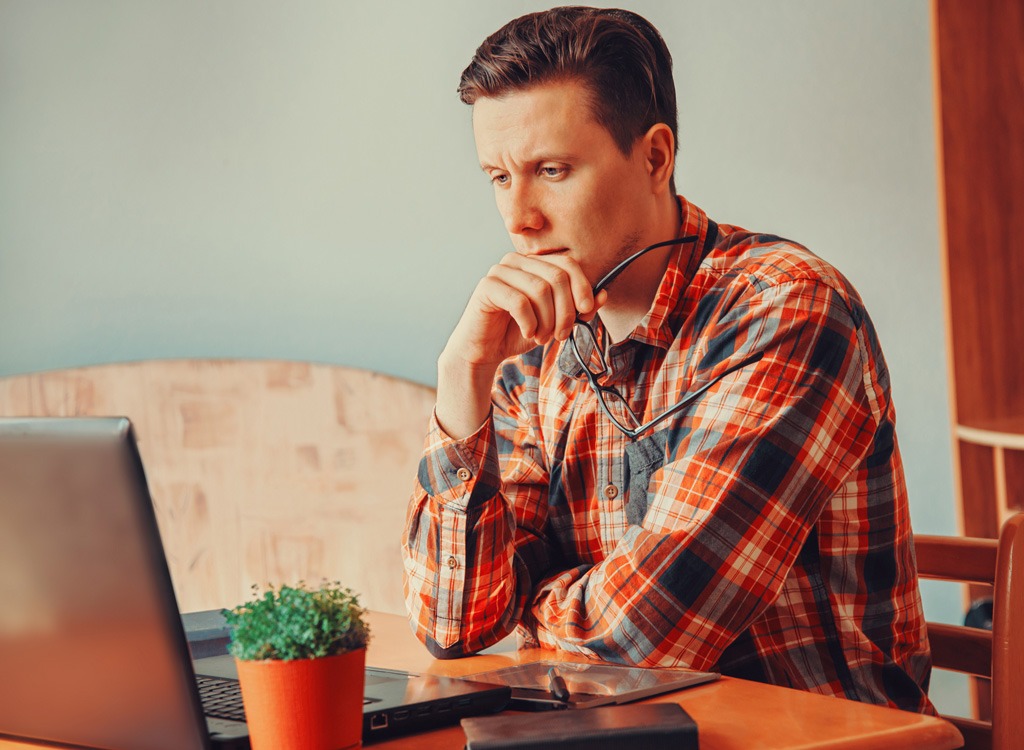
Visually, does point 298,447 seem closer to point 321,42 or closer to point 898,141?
point 321,42

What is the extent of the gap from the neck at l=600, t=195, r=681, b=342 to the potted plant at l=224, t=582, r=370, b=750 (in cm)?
67

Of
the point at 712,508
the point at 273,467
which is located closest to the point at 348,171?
the point at 273,467

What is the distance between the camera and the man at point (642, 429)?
101cm

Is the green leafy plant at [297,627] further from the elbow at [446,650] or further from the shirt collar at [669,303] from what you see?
the shirt collar at [669,303]

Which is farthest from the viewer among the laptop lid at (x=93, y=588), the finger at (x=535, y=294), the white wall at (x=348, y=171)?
→ the white wall at (x=348, y=171)

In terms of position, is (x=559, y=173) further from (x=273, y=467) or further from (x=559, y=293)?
(x=273, y=467)

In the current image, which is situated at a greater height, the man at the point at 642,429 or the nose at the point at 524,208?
the nose at the point at 524,208

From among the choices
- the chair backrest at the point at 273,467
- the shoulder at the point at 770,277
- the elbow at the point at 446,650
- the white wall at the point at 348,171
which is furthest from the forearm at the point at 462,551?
the white wall at the point at 348,171

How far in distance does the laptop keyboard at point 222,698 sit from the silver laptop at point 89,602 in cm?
4

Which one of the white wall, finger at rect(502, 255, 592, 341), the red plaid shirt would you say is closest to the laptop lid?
the red plaid shirt

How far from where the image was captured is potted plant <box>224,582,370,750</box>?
0.66 m

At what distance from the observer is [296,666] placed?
653mm

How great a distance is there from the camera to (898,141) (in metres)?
2.15

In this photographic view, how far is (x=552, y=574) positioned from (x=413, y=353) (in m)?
1.24
